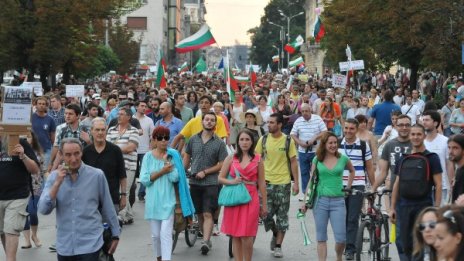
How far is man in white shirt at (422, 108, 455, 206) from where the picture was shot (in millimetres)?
11320

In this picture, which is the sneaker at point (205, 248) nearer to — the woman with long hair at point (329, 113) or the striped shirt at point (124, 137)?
the striped shirt at point (124, 137)

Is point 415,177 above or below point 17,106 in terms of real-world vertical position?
below

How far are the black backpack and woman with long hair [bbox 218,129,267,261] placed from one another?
1.57m

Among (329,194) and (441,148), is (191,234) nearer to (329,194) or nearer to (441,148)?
(329,194)

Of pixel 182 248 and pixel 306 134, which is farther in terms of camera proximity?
pixel 306 134

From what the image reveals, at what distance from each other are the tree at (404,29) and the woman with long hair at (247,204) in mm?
23036

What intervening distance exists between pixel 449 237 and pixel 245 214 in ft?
17.4

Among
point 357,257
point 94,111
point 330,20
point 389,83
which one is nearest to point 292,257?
point 357,257

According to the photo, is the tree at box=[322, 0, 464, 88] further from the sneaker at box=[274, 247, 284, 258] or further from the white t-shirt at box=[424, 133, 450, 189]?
the white t-shirt at box=[424, 133, 450, 189]

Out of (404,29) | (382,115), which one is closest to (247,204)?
(382,115)

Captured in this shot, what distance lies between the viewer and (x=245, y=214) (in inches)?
424

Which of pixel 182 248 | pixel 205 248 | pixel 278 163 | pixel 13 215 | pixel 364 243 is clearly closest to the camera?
pixel 13 215

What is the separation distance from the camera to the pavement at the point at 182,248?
1234cm

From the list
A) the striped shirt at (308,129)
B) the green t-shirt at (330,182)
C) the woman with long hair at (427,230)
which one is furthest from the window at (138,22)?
the woman with long hair at (427,230)
